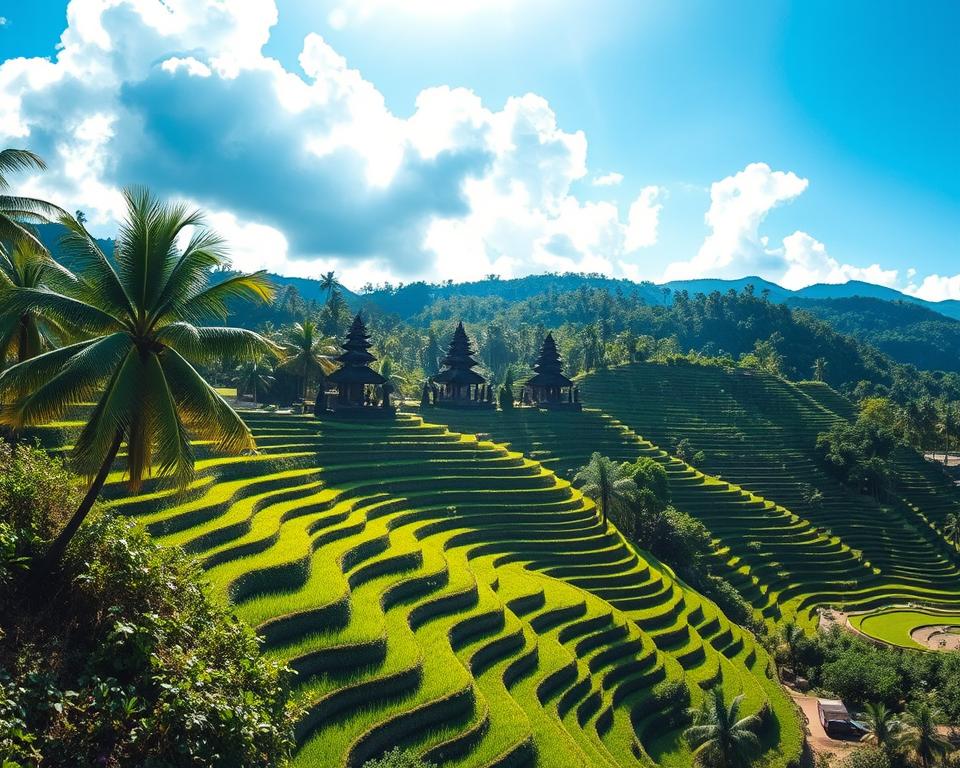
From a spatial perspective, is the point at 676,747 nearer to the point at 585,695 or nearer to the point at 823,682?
the point at 585,695

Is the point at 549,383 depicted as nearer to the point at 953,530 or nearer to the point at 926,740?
the point at 953,530

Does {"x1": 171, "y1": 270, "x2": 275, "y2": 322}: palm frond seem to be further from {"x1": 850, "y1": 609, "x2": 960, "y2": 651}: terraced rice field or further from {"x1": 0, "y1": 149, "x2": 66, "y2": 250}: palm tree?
{"x1": 850, "y1": 609, "x2": 960, "y2": 651}: terraced rice field

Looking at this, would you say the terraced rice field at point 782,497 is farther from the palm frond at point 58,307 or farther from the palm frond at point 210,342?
the palm frond at point 58,307

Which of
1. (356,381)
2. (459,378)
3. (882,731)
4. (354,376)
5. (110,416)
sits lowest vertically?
(882,731)

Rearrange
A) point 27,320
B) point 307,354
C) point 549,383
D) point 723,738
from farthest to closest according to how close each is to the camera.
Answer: point 549,383, point 307,354, point 723,738, point 27,320

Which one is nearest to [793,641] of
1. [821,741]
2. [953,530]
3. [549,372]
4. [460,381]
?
[821,741]

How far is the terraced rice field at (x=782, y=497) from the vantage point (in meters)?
41.7

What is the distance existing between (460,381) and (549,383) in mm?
9754

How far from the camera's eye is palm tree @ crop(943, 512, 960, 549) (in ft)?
168

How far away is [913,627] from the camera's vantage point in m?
37.1

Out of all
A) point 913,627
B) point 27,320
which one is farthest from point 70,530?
point 913,627

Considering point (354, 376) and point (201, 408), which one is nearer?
point (201, 408)

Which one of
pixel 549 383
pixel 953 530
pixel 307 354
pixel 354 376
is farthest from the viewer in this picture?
pixel 549 383

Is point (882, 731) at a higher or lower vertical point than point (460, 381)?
lower
